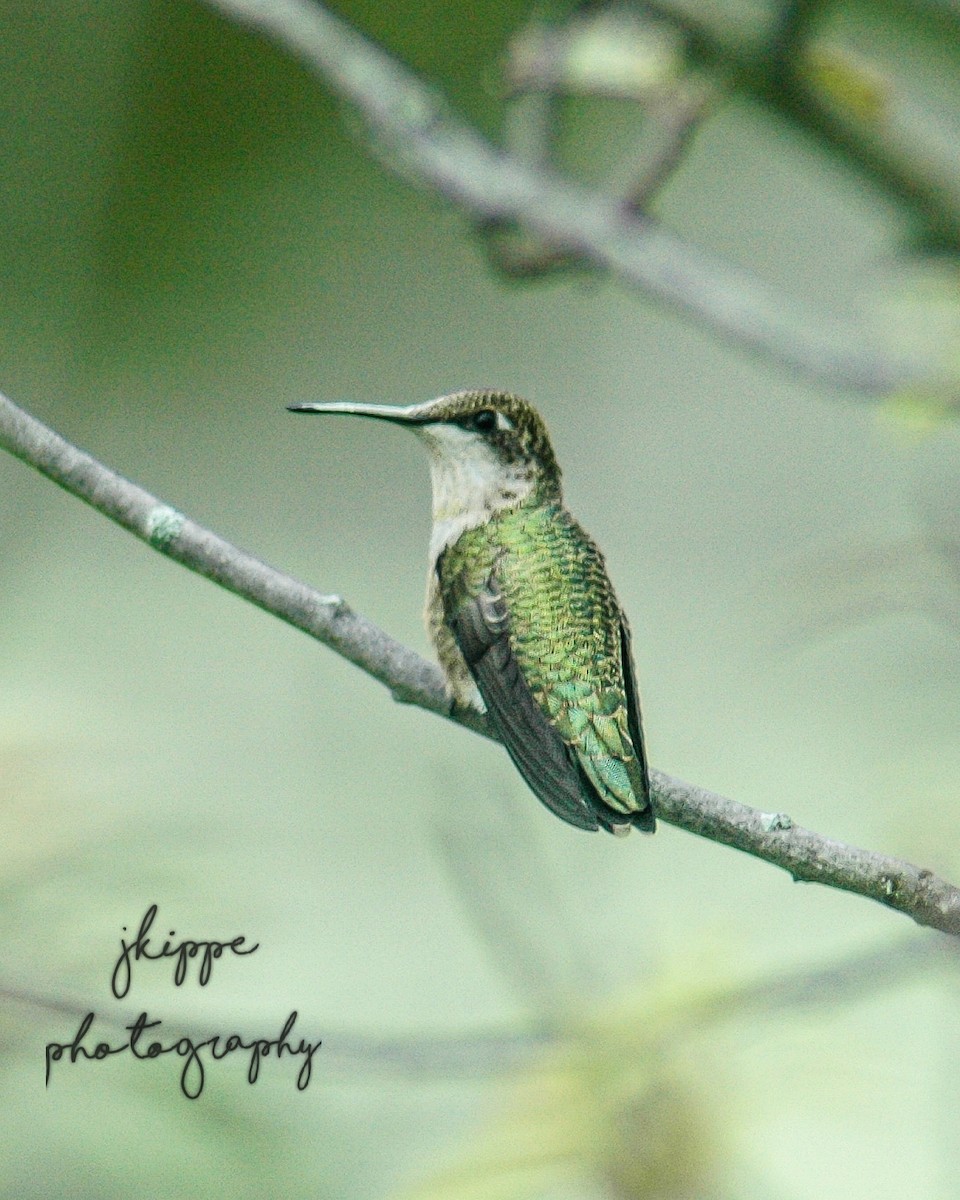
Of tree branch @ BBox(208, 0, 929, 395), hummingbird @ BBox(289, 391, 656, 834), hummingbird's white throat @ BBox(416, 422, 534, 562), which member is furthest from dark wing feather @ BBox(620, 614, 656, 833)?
tree branch @ BBox(208, 0, 929, 395)

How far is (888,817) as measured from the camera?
1832 millimetres

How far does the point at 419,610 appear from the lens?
531 centimetres

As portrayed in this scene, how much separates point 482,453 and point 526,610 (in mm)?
194

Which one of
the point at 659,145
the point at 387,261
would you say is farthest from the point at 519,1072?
the point at 387,261

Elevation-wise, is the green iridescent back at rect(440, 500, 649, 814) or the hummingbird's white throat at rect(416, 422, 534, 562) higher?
the hummingbird's white throat at rect(416, 422, 534, 562)

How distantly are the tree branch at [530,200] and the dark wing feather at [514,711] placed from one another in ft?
3.15

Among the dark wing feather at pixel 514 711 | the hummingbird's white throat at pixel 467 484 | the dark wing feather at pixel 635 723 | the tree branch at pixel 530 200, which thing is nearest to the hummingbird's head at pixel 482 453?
the hummingbird's white throat at pixel 467 484

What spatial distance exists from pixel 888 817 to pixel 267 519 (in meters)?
4.29

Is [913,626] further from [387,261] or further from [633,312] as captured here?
[387,261]

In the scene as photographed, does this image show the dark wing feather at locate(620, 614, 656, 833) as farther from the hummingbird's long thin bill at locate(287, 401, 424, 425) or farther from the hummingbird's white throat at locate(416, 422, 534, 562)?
the hummingbird's long thin bill at locate(287, 401, 424, 425)

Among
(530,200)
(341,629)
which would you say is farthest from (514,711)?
(530,200)

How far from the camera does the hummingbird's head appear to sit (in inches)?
59.6

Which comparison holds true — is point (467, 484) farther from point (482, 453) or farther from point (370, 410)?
point (370, 410)

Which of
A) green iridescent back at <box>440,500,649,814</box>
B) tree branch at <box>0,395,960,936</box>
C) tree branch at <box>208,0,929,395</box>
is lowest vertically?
tree branch at <box>0,395,960,936</box>
